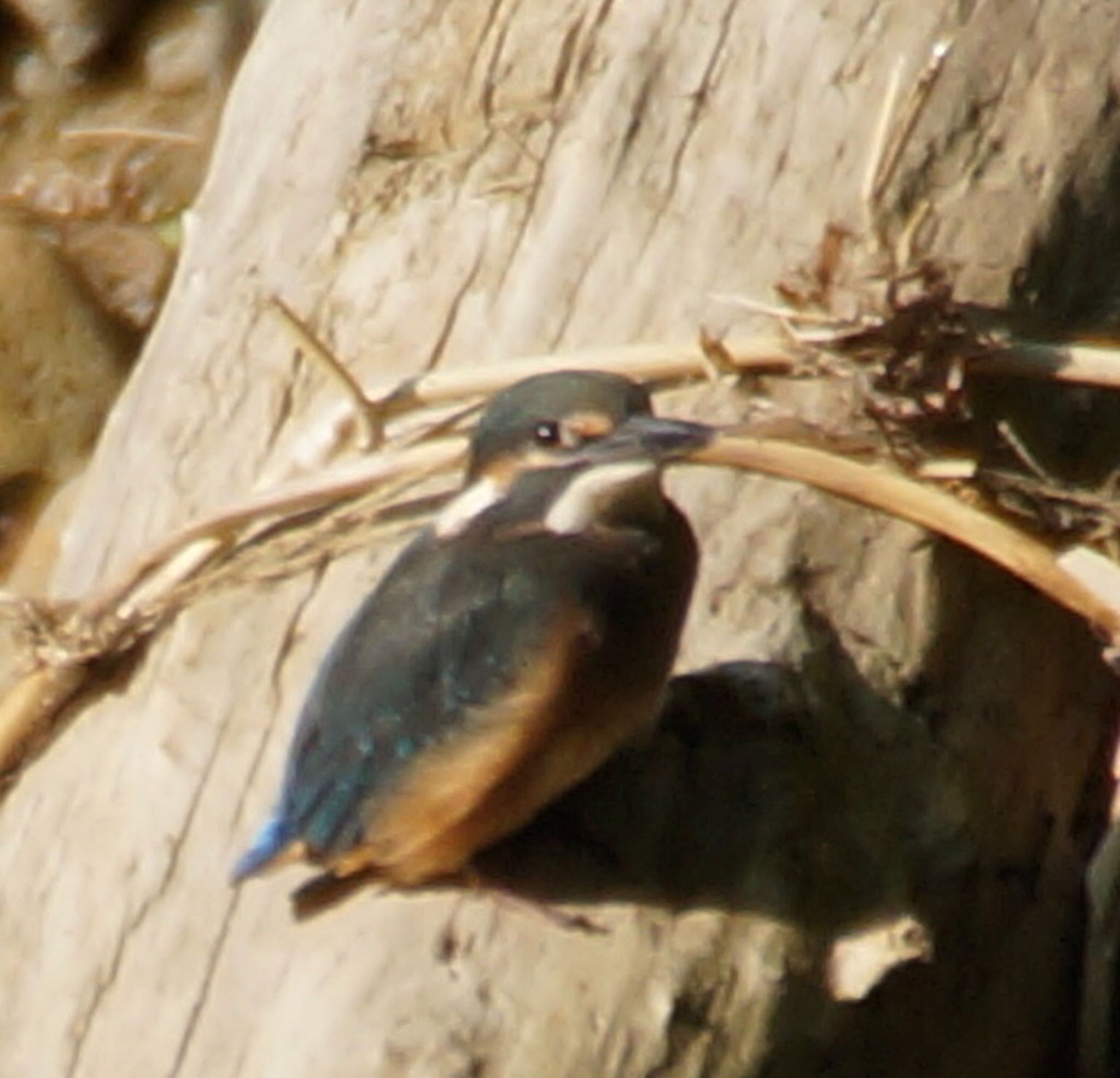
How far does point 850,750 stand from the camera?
326cm

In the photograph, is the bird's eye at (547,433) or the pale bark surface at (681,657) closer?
the pale bark surface at (681,657)

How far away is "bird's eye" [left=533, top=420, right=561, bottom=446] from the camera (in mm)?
3229

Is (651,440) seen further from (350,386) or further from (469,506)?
(350,386)

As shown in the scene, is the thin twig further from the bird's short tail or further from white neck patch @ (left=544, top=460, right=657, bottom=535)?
the bird's short tail

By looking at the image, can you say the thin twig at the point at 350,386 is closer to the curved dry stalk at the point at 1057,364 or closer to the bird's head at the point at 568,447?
the bird's head at the point at 568,447

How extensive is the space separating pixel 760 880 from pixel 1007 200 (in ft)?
3.42

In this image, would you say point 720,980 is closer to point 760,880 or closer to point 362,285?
point 760,880

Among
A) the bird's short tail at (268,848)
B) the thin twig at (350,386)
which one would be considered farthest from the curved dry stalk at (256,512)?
the bird's short tail at (268,848)

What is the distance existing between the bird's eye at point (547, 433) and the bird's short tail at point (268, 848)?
527mm

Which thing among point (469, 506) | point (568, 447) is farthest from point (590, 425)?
point (469, 506)

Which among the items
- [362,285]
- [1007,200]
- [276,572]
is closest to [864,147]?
[1007,200]

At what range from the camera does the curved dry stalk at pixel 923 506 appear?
3322 mm

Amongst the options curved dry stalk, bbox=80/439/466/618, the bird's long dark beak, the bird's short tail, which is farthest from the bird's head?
the bird's short tail

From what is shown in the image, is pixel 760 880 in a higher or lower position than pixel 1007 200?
lower
